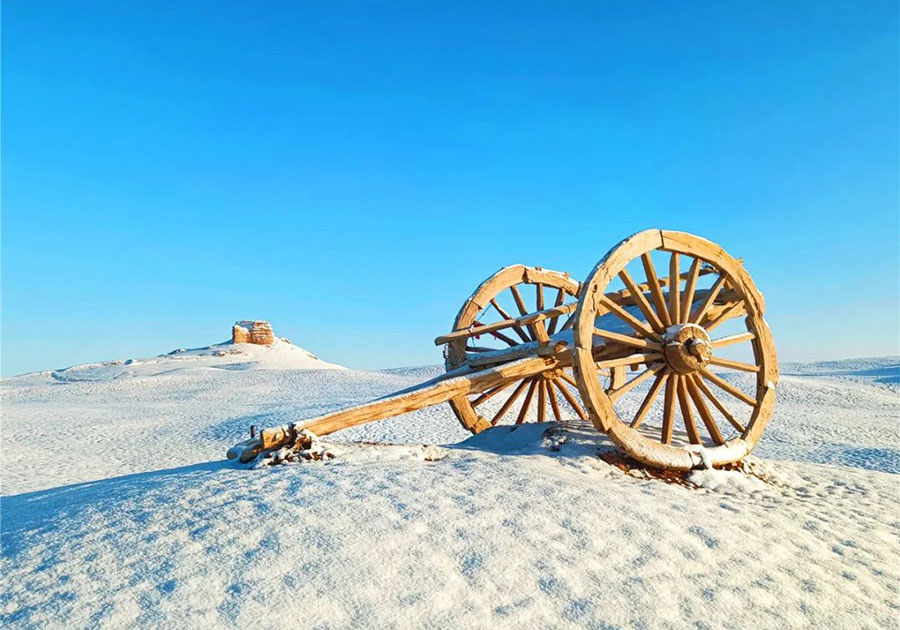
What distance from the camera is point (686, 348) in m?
5.59

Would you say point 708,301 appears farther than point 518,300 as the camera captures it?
No

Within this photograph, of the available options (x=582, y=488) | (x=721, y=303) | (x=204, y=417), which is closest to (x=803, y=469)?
(x=721, y=303)

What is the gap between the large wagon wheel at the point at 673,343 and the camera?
5.06 metres

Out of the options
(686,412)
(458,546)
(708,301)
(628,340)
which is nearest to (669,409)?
(686,412)

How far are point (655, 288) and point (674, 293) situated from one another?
257mm

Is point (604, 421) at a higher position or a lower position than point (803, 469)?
higher

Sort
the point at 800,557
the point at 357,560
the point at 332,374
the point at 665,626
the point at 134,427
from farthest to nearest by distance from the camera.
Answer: the point at 332,374
the point at 134,427
the point at 800,557
the point at 357,560
the point at 665,626

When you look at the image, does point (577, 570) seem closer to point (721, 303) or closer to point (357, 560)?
point (357, 560)

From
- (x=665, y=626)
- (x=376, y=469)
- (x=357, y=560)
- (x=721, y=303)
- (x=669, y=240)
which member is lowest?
(x=665, y=626)

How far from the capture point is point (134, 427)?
1477cm

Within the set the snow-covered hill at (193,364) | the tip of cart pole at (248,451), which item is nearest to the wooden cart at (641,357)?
the tip of cart pole at (248,451)

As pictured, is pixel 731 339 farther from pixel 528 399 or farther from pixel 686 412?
pixel 528 399

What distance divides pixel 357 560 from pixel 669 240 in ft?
13.6

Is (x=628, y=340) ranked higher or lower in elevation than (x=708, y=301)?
lower
